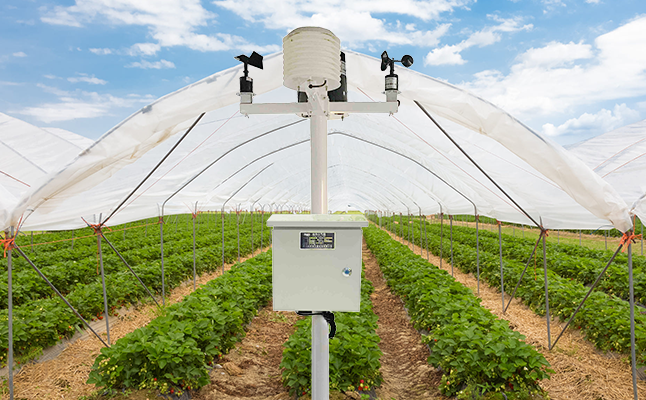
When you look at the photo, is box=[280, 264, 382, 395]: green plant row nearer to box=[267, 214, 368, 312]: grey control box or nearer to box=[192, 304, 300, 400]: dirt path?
box=[192, 304, 300, 400]: dirt path

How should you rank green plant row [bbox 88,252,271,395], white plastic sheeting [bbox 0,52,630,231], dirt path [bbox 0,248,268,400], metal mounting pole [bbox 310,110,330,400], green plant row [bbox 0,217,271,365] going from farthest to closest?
1. green plant row [bbox 0,217,271,365]
2. dirt path [bbox 0,248,268,400]
3. green plant row [bbox 88,252,271,395]
4. white plastic sheeting [bbox 0,52,630,231]
5. metal mounting pole [bbox 310,110,330,400]

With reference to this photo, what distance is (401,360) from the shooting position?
19.8ft

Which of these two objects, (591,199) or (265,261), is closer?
(591,199)

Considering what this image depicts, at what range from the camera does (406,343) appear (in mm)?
6715

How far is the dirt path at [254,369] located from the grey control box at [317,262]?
2210 mm

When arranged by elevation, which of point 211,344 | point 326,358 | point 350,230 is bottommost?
point 211,344

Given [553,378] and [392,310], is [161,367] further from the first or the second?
[392,310]

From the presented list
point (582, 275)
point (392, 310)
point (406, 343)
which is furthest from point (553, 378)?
point (582, 275)

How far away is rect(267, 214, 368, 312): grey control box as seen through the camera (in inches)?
100

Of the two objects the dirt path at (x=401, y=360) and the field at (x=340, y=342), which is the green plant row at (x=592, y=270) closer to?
the field at (x=340, y=342)

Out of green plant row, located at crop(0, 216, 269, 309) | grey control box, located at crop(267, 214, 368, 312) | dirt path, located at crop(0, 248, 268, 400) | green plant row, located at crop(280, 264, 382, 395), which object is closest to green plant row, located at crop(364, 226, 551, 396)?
green plant row, located at crop(280, 264, 382, 395)

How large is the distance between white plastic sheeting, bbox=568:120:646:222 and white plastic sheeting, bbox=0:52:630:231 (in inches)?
21.5

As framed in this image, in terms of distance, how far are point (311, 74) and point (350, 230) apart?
3.89ft

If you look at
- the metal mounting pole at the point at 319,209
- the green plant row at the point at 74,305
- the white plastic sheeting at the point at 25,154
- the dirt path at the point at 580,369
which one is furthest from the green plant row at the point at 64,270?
the dirt path at the point at 580,369
